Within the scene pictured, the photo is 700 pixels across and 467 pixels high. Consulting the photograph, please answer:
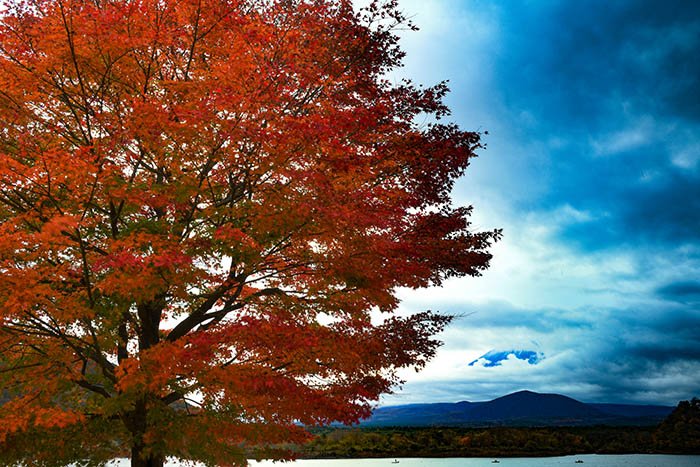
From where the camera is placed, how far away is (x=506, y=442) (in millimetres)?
165875

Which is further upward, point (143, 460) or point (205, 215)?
point (205, 215)

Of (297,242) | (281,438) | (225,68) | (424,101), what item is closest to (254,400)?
(281,438)

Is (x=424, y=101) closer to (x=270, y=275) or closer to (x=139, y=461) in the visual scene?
(x=270, y=275)

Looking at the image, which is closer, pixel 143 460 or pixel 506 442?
pixel 143 460

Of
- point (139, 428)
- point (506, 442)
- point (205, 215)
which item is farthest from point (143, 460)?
point (506, 442)

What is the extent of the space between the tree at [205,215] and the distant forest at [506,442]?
143m

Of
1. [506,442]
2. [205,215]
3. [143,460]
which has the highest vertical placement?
[205,215]

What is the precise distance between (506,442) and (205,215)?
574ft

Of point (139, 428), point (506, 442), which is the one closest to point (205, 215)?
point (139, 428)

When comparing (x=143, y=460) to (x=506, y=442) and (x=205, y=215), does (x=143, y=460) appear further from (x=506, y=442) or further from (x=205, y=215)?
(x=506, y=442)

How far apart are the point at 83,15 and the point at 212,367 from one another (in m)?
7.32

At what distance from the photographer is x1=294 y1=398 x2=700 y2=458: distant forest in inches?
6009

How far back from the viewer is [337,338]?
11211 millimetres

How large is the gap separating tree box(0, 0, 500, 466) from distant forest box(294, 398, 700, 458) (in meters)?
143
